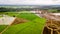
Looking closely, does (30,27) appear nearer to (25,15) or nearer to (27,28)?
(27,28)

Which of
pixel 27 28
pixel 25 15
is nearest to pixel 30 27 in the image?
pixel 27 28

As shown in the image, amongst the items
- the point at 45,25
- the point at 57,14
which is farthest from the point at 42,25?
the point at 57,14

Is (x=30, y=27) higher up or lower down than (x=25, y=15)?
lower down

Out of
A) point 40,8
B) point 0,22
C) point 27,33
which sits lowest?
point 27,33

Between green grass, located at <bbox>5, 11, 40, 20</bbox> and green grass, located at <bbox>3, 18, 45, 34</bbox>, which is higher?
green grass, located at <bbox>5, 11, 40, 20</bbox>

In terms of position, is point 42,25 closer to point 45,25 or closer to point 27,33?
point 45,25

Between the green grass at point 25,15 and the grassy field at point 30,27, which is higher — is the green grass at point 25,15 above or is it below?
above

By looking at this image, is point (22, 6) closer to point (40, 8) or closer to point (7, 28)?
point (40, 8)

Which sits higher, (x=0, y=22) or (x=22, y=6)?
(x=22, y=6)
